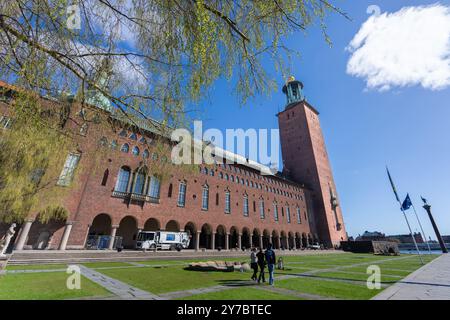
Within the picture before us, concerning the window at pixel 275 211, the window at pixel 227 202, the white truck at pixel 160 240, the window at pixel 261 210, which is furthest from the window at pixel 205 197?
the window at pixel 275 211

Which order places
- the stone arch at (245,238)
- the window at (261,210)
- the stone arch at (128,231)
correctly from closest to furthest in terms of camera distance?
the stone arch at (128,231) → the stone arch at (245,238) → the window at (261,210)

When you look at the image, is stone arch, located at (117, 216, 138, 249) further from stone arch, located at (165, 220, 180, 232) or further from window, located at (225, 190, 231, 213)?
window, located at (225, 190, 231, 213)

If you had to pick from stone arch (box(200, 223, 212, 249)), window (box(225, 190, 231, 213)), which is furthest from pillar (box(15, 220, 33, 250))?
window (box(225, 190, 231, 213))

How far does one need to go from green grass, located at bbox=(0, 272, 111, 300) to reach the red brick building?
10.3 feet

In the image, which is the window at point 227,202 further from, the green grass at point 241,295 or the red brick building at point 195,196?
the green grass at point 241,295

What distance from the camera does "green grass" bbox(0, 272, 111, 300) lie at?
4953 millimetres

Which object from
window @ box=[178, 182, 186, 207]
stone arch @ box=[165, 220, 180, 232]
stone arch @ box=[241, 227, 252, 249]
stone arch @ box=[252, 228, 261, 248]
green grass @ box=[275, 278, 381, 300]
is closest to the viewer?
green grass @ box=[275, 278, 381, 300]

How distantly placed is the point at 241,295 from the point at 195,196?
2344cm

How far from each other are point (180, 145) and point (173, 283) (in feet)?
18.7

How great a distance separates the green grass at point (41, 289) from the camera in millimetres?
4953

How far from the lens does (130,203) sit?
22328 mm

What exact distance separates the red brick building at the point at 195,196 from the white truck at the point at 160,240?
41.8 inches

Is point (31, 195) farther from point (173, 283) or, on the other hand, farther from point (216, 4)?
point (216, 4)

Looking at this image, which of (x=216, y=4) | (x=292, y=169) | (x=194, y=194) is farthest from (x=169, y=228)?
(x=292, y=169)
